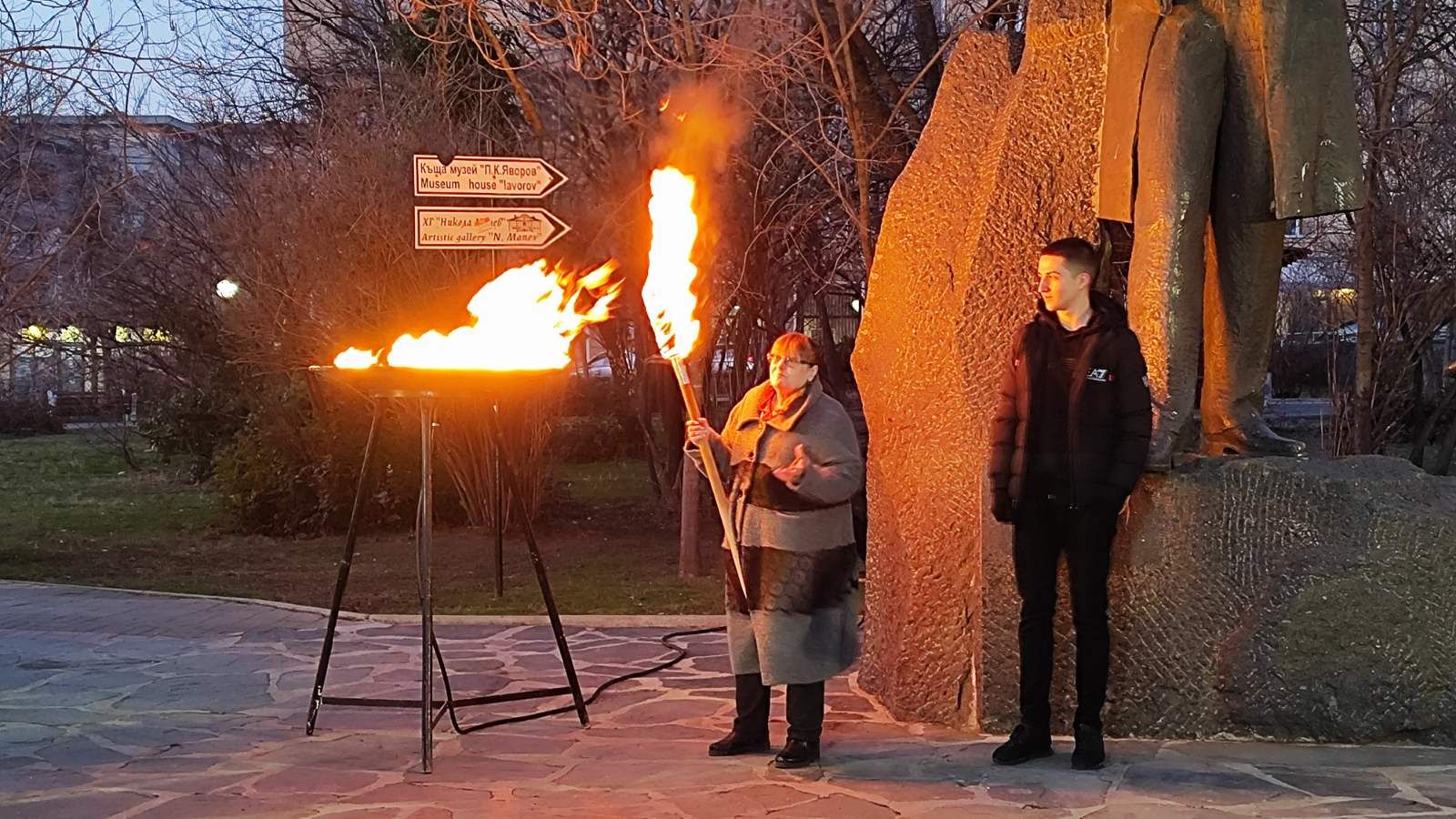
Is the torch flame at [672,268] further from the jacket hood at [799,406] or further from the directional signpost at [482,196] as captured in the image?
the directional signpost at [482,196]

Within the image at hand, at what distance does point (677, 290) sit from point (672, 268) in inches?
3.8

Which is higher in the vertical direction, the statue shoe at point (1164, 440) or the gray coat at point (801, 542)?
the statue shoe at point (1164, 440)

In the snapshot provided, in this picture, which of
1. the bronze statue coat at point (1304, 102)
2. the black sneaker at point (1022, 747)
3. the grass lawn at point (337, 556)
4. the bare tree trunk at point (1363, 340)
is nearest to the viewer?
the black sneaker at point (1022, 747)

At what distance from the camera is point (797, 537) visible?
217 inches

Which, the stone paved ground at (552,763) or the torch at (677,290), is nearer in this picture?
the stone paved ground at (552,763)

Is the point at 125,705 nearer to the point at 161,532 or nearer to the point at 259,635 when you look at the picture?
the point at 259,635

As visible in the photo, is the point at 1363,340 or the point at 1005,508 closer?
the point at 1005,508

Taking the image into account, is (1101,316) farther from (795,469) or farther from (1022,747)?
(1022,747)

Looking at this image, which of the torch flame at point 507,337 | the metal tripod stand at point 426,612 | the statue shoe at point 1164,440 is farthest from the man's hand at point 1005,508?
the metal tripod stand at point 426,612

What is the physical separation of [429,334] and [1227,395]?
11.1 feet

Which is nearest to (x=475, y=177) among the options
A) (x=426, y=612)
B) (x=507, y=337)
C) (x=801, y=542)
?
(x=507, y=337)

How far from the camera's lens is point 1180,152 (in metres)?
5.89

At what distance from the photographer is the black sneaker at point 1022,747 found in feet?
18.0

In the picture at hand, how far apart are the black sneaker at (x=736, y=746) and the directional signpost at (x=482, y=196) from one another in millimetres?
3284
